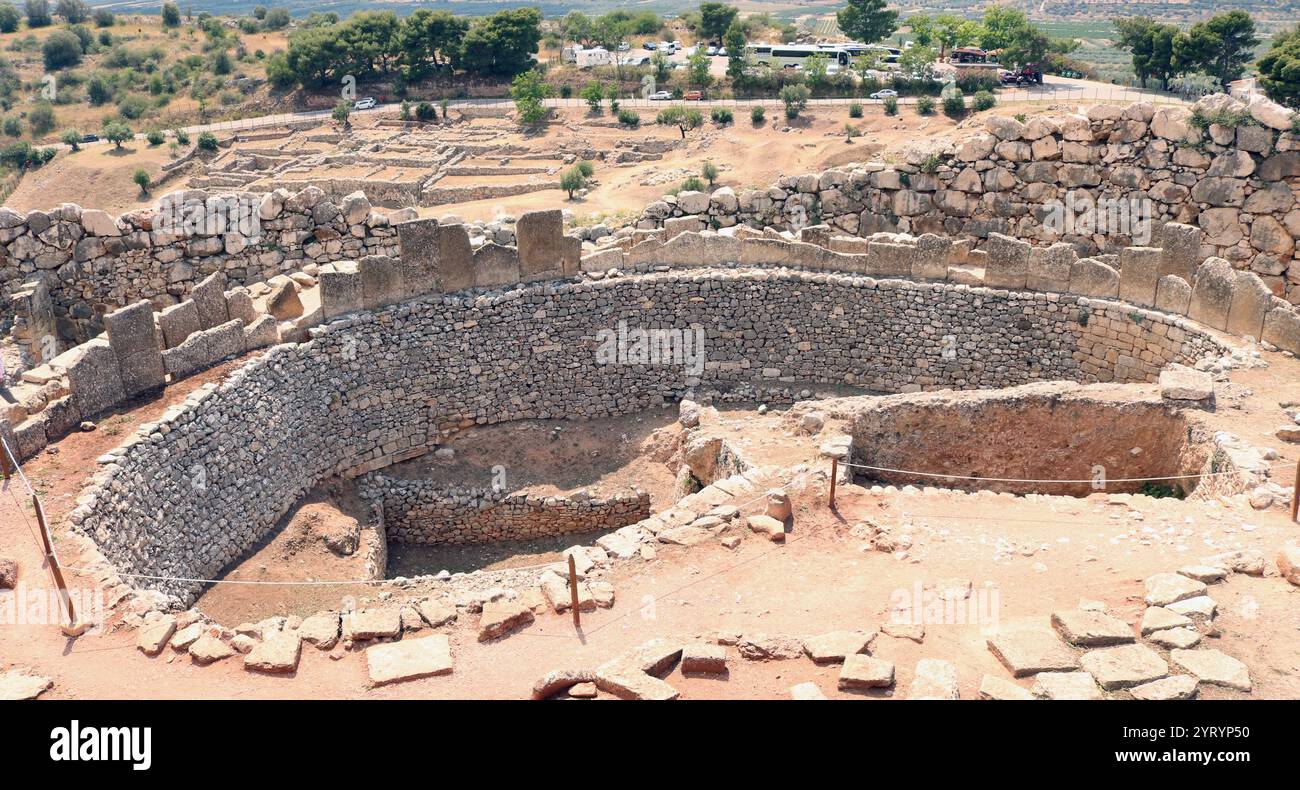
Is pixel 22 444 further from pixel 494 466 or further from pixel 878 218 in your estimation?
pixel 878 218

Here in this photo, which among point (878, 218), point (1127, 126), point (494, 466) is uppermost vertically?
point (1127, 126)

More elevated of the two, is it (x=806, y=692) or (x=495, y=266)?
(x=495, y=266)

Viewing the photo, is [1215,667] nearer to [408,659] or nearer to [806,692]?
[806,692]

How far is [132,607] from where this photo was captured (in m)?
10.8

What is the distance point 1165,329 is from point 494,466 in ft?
33.6

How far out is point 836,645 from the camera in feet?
31.3

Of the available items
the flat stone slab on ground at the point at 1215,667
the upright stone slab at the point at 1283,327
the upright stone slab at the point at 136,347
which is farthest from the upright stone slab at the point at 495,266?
the flat stone slab on ground at the point at 1215,667

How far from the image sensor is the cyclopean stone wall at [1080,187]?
63.5 ft

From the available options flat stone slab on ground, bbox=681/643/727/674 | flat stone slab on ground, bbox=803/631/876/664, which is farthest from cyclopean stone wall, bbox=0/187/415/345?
flat stone slab on ground, bbox=803/631/876/664

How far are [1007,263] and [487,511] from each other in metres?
8.92

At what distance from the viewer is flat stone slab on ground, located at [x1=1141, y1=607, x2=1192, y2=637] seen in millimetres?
9461

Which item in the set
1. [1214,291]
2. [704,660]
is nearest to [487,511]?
[704,660]

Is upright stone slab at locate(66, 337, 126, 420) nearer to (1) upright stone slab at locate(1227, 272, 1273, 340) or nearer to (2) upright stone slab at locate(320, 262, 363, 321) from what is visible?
(2) upright stone slab at locate(320, 262, 363, 321)
